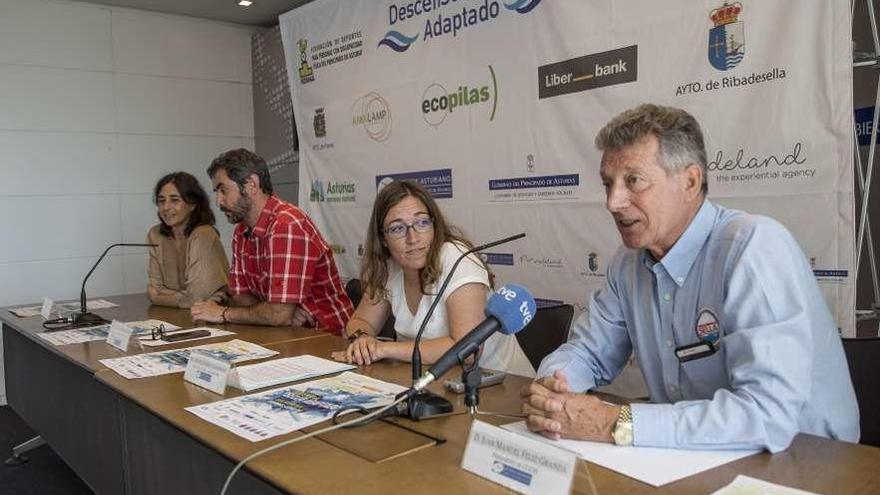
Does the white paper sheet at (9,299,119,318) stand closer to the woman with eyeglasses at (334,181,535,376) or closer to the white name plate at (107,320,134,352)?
the white name plate at (107,320,134,352)

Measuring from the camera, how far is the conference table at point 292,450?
1.11 m

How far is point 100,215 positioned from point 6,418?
60.3 inches

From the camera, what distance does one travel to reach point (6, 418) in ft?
14.8

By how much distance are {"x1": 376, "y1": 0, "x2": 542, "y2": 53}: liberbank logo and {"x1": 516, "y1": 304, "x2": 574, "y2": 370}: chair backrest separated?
62.1 inches

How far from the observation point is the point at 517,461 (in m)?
1.08

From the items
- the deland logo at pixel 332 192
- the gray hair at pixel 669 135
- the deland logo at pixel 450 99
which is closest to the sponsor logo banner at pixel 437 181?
the deland logo at pixel 450 99

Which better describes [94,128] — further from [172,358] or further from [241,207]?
[172,358]

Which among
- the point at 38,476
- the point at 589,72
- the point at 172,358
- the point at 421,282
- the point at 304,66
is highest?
the point at 304,66

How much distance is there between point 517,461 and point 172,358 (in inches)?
57.8

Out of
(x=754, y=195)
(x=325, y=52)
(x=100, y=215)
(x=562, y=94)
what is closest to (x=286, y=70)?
(x=325, y=52)

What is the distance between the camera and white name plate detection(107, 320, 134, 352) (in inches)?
94.2

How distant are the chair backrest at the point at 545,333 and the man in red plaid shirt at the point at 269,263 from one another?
933mm

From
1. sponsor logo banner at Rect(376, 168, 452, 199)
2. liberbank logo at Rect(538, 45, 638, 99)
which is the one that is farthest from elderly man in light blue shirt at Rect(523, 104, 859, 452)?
sponsor logo banner at Rect(376, 168, 452, 199)

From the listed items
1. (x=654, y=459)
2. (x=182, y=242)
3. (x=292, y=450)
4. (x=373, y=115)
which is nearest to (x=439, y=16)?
(x=373, y=115)
